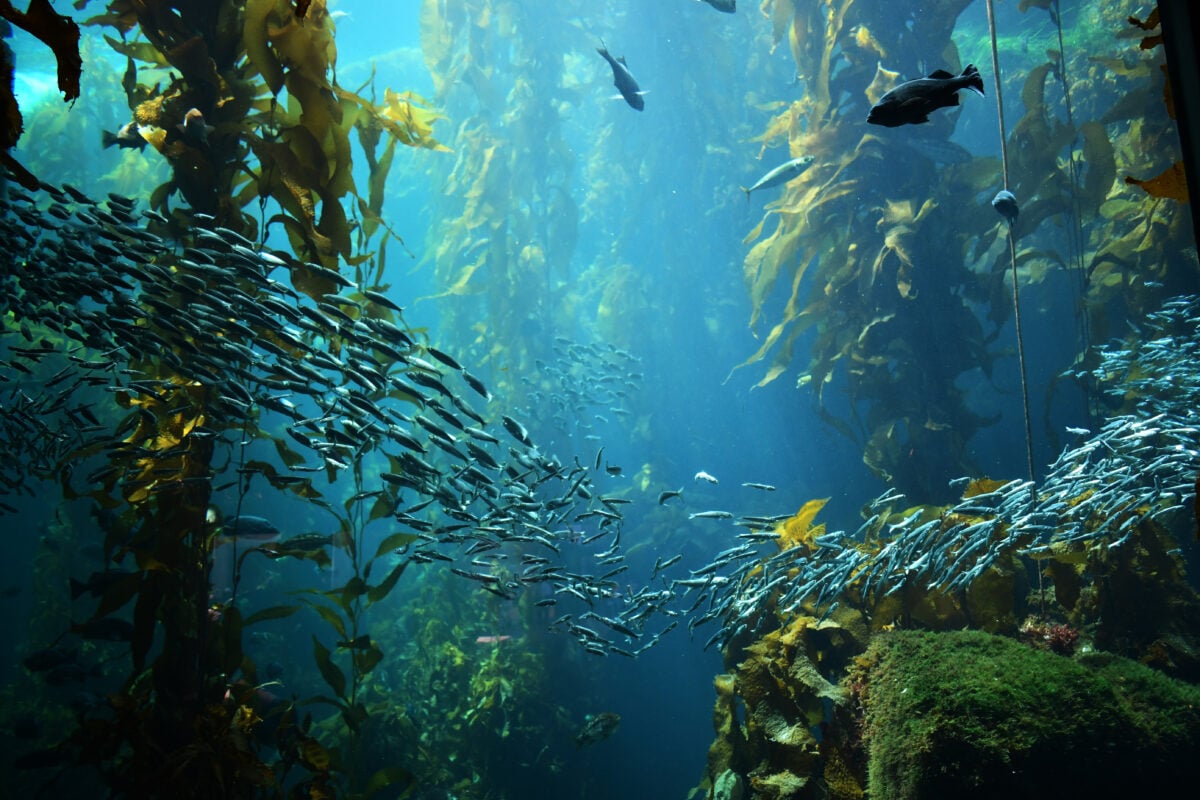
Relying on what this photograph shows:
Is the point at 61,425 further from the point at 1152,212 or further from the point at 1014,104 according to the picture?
the point at 1014,104

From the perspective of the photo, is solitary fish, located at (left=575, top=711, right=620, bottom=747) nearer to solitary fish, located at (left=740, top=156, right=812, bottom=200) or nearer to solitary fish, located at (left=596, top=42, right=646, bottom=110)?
solitary fish, located at (left=596, top=42, right=646, bottom=110)

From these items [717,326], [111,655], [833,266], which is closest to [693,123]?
[717,326]

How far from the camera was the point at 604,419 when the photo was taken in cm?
1191

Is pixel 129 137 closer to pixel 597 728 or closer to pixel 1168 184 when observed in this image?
pixel 1168 184

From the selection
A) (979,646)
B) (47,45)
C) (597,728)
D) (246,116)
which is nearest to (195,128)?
(246,116)

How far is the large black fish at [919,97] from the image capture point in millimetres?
2576

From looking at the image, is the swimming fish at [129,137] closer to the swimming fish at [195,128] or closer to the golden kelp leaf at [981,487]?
the swimming fish at [195,128]

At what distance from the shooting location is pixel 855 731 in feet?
14.2

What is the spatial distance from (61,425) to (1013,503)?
28.6ft

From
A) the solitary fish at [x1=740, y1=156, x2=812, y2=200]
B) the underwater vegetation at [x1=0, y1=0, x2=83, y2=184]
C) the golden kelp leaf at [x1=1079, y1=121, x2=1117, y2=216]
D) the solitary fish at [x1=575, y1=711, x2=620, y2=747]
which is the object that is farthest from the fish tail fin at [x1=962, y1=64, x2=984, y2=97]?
the golden kelp leaf at [x1=1079, y1=121, x2=1117, y2=216]

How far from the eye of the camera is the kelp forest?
393 centimetres

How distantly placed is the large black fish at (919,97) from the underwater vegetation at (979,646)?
131 inches

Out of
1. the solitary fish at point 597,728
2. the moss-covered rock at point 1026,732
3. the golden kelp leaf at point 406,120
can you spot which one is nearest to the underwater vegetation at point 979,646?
the moss-covered rock at point 1026,732

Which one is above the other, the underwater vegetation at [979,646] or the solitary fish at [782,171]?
the solitary fish at [782,171]
